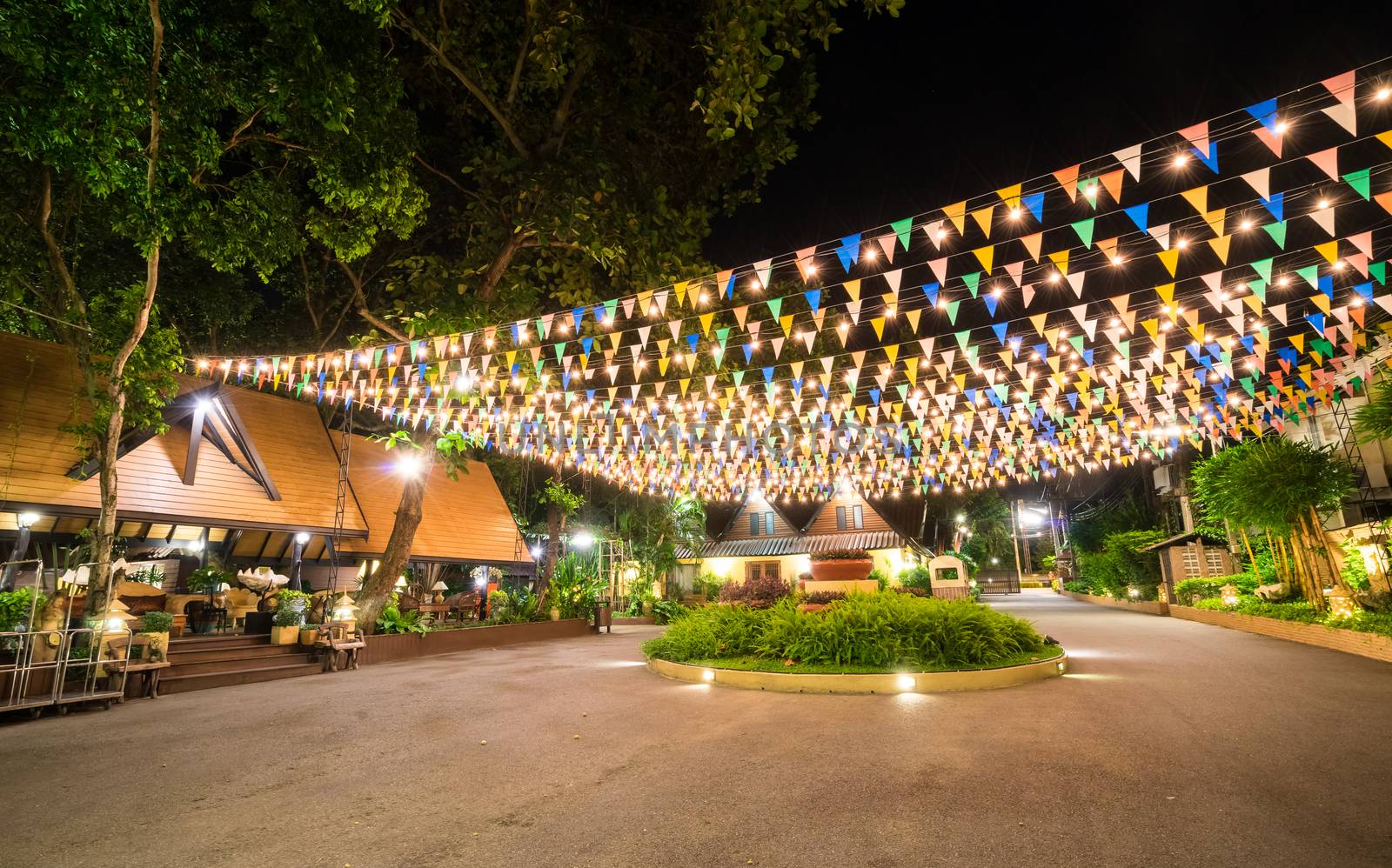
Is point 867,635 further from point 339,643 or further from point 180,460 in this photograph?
point 180,460

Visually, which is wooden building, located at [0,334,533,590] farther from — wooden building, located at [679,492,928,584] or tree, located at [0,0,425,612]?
wooden building, located at [679,492,928,584]

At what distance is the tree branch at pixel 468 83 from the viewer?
400 inches

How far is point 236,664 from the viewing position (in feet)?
34.8

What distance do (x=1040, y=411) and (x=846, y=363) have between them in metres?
4.87

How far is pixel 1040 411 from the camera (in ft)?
47.6

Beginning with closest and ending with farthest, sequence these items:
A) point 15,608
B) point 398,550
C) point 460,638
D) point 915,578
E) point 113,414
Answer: point 15,608 < point 113,414 < point 398,550 < point 460,638 < point 915,578

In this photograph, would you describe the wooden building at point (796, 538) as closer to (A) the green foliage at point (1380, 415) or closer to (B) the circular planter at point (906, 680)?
(A) the green foliage at point (1380, 415)

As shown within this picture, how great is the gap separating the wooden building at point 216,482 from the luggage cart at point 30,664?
3.39 metres

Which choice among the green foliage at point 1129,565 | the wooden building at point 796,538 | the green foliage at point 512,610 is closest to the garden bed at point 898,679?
the green foliage at point 512,610

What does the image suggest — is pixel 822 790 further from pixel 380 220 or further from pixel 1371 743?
pixel 380 220

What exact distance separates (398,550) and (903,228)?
39.6ft

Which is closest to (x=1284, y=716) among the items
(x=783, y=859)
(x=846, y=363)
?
(x=783, y=859)

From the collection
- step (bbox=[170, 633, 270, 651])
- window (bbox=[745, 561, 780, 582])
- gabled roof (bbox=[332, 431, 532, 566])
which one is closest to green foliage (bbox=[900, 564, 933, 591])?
window (bbox=[745, 561, 780, 582])

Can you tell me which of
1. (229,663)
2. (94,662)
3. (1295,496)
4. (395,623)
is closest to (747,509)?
(395,623)
